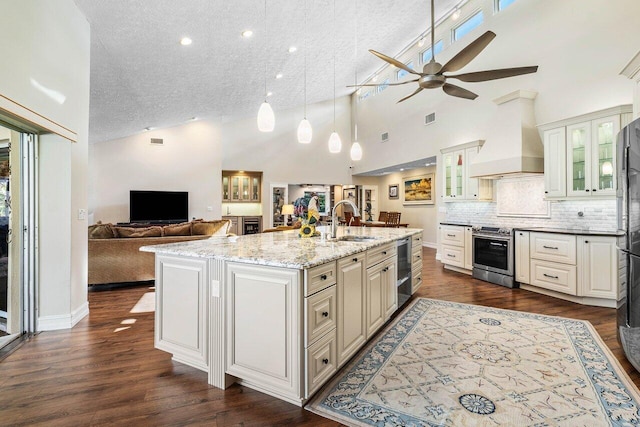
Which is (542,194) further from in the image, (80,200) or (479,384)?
(80,200)

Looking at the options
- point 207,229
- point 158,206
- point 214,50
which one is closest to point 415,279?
point 207,229

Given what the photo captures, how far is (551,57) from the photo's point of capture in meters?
4.62

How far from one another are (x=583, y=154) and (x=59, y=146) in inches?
234

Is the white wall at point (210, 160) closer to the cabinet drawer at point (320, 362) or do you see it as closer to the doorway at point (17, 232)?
the doorway at point (17, 232)

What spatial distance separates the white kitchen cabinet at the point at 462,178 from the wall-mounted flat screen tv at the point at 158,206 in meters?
6.54

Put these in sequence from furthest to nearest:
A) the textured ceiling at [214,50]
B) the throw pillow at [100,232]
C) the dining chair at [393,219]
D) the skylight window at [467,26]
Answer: the dining chair at [393,219]
the skylight window at [467,26]
the throw pillow at [100,232]
the textured ceiling at [214,50]

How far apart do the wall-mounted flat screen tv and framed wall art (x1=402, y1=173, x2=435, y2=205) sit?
6439mm

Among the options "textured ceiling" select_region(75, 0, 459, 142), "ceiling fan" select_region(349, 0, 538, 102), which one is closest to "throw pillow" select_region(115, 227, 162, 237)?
"textured ceiling" select_region(75, 0, 459, 142)

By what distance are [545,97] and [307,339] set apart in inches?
207

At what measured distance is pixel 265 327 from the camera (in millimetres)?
1816

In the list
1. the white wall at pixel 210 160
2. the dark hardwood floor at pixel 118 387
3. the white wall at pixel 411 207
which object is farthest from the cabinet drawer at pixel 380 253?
the white wall at pixel 210 160

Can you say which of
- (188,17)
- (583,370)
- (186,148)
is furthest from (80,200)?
(186,148)

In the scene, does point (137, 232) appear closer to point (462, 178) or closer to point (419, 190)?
point (462, 178)

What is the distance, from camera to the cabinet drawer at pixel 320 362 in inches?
68.5
